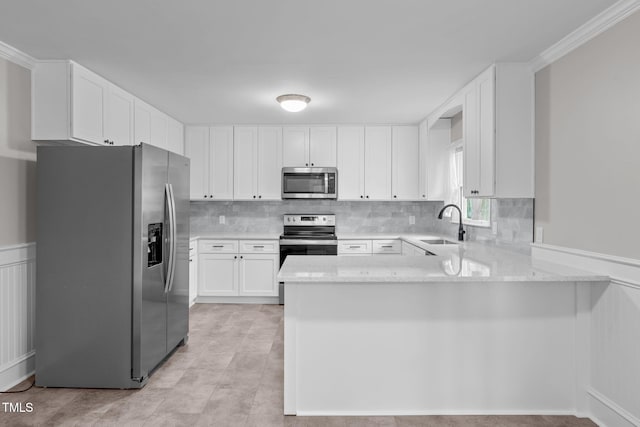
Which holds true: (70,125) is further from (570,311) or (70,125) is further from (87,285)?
(570,311)

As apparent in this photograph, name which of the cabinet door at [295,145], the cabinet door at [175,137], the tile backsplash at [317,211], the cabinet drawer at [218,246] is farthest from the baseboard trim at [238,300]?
the cabinet door at [175,137]

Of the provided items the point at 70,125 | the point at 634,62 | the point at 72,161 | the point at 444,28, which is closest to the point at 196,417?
the point at 72,161

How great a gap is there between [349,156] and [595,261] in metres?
3.34

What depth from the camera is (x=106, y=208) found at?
277 centimetres

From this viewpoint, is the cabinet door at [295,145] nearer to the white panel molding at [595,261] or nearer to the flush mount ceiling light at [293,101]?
the flush mount ceiling light at [293,101]

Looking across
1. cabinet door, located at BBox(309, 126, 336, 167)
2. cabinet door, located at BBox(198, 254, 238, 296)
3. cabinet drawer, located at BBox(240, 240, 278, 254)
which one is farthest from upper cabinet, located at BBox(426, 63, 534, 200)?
cabinet door, located at BBox(198, 254, 238, 296)


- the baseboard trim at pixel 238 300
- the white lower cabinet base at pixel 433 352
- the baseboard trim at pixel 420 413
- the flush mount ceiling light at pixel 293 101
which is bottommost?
the baseboard trim at pixel 420 413

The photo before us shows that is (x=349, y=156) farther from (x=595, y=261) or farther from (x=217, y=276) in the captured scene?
(x=595, y=261)

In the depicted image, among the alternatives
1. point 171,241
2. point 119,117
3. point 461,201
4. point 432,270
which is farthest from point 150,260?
point 461,201

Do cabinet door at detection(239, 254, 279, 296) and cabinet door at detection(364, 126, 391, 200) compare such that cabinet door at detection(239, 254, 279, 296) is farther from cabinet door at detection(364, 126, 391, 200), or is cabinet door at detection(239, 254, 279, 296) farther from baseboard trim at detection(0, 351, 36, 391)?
baseboard trim at detection(0, 351, 36, 391)

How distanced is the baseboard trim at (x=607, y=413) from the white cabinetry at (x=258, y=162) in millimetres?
3891

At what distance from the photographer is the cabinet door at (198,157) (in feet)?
17.4

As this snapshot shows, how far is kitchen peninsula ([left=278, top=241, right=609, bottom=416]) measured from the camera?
2387 millimetres

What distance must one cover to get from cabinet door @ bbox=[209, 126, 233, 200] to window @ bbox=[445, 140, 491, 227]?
281cm
